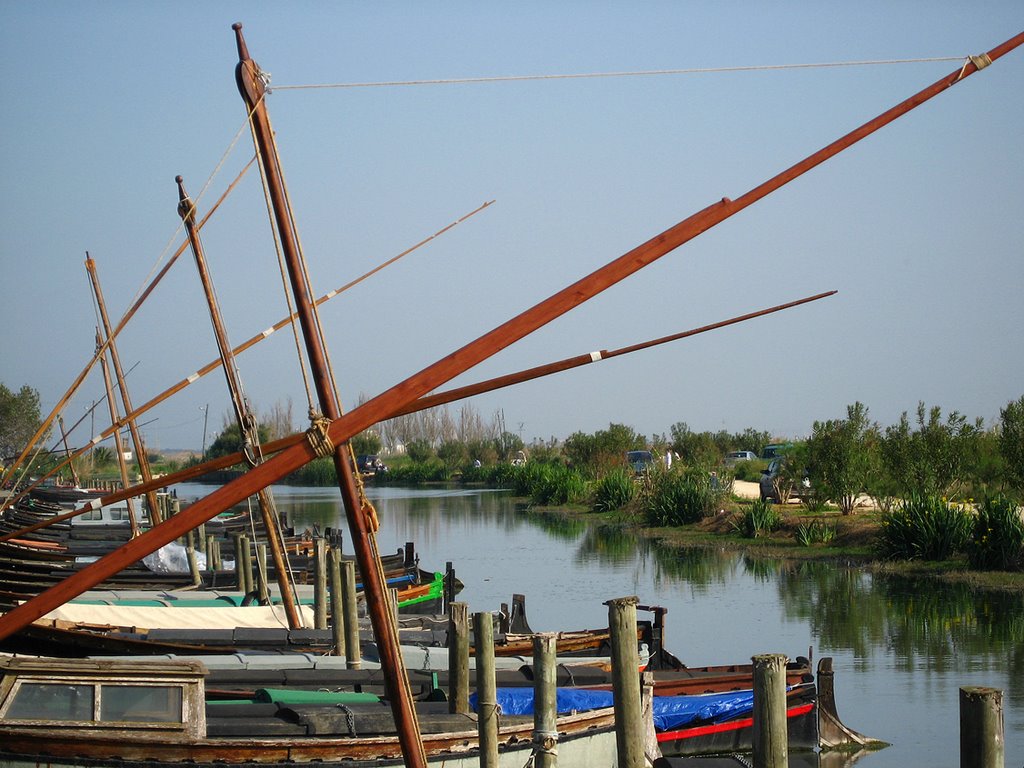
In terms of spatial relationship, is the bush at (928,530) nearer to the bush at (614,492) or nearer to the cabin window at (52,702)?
the bush at (614,492)

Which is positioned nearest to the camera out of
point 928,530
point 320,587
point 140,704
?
point 140,704

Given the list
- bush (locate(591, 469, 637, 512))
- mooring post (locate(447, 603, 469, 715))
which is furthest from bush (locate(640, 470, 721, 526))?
mooring post (locate(447, 603, 469, 715))

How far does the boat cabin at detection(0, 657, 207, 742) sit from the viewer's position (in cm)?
1025

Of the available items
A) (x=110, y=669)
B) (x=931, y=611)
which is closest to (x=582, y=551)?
(x=931, y=611)

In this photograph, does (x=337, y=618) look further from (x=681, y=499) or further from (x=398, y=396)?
(x=681, y=499)

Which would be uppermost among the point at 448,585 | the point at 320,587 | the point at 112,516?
the point at 112,516

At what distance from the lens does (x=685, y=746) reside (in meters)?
14.8

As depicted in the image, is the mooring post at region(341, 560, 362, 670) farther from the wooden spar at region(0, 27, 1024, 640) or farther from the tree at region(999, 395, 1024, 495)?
the tree at region(999, 395, 1024, 495)

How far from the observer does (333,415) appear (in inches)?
297

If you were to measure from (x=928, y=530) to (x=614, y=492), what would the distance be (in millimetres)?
22479

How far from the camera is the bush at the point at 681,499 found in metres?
43.5

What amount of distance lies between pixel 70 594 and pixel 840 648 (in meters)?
18.3

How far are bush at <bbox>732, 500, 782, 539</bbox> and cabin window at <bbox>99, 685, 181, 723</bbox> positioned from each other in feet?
96.8

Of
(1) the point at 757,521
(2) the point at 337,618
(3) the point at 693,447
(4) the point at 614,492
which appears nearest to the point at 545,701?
(2) the point at 337,618
